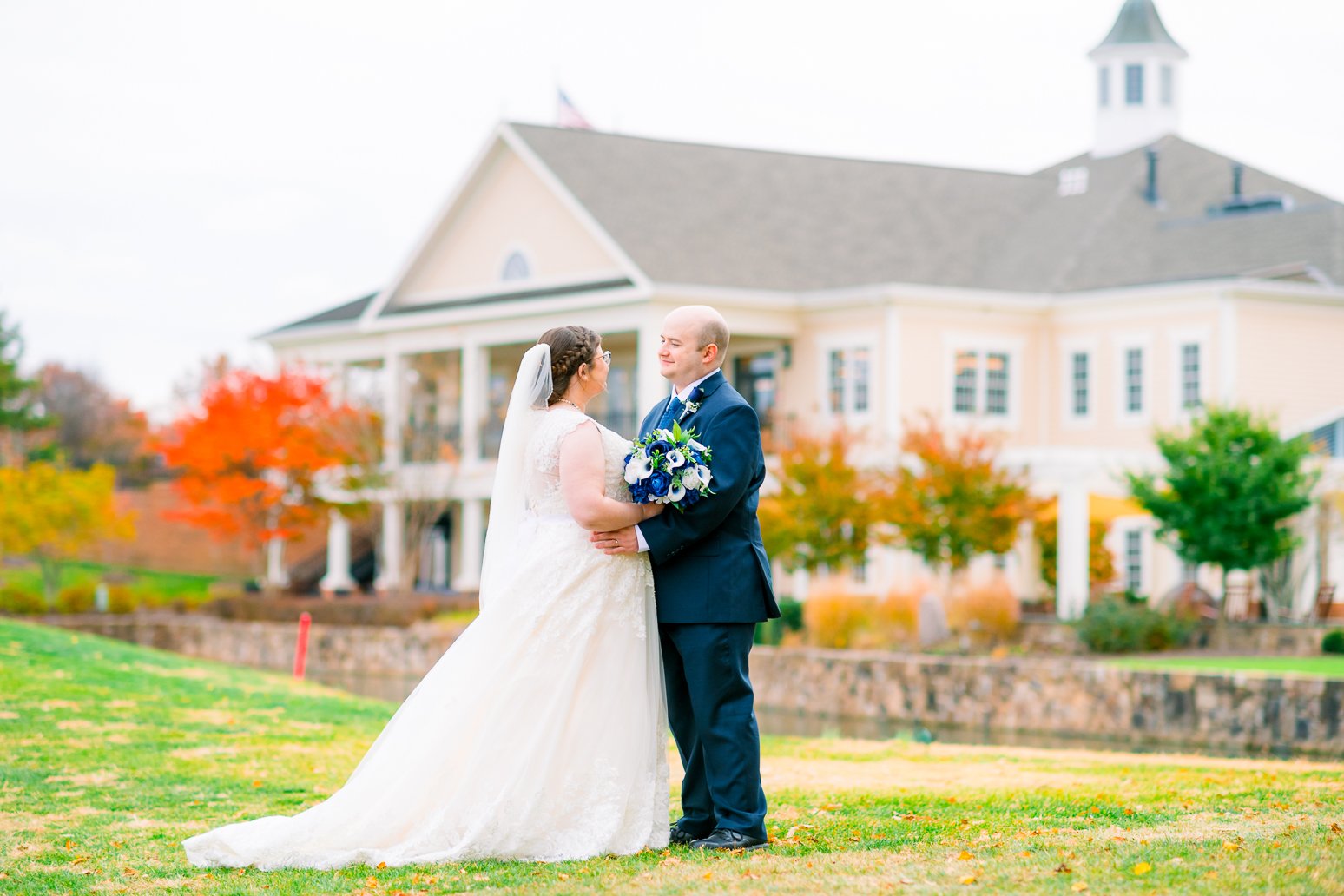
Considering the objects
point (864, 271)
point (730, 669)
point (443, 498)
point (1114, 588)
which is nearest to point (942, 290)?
point (864, 271)

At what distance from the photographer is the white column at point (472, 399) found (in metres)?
36.2

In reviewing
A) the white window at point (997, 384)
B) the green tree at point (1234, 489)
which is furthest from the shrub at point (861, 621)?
the white window at point (997, 384)

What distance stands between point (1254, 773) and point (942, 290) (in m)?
21.2

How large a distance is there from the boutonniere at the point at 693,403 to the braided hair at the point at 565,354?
18.9 inches

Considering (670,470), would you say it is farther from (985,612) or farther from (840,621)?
(985,612)

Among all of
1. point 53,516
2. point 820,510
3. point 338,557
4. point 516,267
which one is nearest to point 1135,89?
point 516,267

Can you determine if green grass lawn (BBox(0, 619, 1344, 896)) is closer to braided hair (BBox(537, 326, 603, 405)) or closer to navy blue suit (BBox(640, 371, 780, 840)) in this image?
navy blue suit (BBox(640, 371, 780, 840))

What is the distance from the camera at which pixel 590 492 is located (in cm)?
721

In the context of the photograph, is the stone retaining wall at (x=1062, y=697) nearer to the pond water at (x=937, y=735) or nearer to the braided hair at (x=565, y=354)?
the pond water at (x=937, y=735)

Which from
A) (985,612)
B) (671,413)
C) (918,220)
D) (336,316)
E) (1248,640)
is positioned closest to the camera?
(671,413)

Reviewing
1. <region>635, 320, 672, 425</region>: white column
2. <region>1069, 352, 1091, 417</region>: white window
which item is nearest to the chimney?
<region>1069, 352, 1091, 417</region>: white window

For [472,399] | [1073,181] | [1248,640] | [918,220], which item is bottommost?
[1248,640]

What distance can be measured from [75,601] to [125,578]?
7765 mm

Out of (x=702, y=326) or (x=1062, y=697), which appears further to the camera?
(x=1062, y=697)
